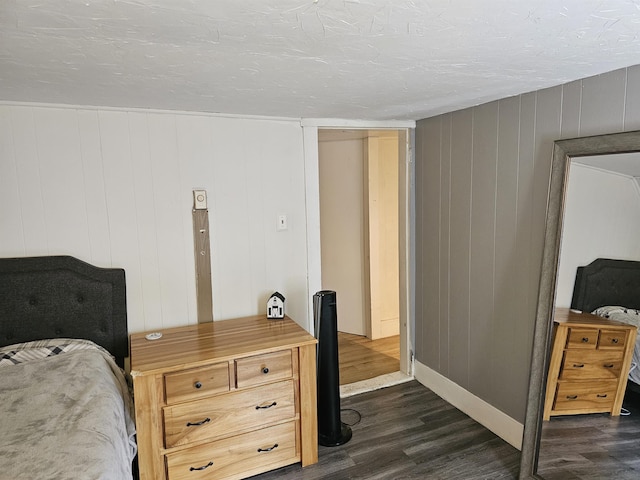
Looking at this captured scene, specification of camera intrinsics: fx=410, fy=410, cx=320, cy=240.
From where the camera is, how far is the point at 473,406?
107 inches

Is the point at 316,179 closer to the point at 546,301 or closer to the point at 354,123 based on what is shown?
the point at 354,123

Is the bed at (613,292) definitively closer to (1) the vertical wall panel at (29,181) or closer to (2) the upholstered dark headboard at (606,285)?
(2) the upholstered dark headboard at (606,285)

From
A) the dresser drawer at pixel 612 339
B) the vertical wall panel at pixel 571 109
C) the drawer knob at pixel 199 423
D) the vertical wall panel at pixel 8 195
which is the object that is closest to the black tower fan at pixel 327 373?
the drawer knob at pixel 199 423

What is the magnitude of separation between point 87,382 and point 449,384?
7.49ft

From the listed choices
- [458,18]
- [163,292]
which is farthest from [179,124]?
[458,18]

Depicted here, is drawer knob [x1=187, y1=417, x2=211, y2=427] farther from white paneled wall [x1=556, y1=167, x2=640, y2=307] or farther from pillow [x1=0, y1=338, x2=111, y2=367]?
white paneled wall [x1=556, y1=167, x2=640, y2=307]

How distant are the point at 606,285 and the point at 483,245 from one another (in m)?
0.75

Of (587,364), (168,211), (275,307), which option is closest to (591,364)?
(587,364)

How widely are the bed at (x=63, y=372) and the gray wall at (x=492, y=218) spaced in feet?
6.74

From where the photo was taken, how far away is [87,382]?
6.05 ft

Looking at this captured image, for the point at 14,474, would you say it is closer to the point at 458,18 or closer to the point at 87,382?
the point at 87,382

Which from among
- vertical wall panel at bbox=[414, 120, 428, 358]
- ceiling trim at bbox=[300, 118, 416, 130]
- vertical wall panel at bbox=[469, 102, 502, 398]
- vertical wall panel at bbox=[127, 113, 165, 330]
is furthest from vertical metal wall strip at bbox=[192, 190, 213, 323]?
vertical wall panel at bbox=[469, 102, 502, 398]

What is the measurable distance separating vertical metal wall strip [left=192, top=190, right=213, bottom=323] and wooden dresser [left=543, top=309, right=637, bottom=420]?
199cm

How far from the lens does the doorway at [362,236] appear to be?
4.10 meters
